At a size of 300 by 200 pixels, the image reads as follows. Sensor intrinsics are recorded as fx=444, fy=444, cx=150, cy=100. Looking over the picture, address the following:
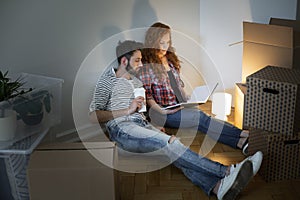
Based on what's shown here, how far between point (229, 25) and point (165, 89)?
2.34 ft

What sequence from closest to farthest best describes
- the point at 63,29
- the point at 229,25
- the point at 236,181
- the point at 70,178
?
the point at 70,178, the point at 236,181, the point at 63,29, the point at 229,25

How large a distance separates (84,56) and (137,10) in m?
0.46

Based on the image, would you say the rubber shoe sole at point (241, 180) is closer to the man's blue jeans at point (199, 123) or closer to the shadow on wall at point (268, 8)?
the man's blue jeans at point (199, 123)

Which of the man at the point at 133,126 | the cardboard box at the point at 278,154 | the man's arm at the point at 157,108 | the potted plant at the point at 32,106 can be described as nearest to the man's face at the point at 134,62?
the man at the point at 133,126

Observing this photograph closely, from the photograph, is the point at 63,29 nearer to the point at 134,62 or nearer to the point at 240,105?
the point at 134,62

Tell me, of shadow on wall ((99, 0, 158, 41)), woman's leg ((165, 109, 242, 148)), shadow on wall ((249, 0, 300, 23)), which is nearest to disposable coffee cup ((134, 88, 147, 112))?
woman's leg ((165, 109, 242, 148))

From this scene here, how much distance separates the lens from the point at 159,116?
2.67 m

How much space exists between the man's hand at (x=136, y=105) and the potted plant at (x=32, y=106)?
52cm

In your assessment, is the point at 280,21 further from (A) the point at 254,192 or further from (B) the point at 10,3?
(B) the point at 10,3

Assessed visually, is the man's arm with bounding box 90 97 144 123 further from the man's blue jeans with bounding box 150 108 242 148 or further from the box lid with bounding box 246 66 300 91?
the box lid with bounding box 246 66 300 91

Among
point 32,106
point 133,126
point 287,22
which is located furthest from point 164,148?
point 287,22

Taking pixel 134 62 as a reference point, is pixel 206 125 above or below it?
below

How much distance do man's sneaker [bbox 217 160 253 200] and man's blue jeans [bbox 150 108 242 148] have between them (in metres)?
0.57

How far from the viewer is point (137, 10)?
9.02ft
